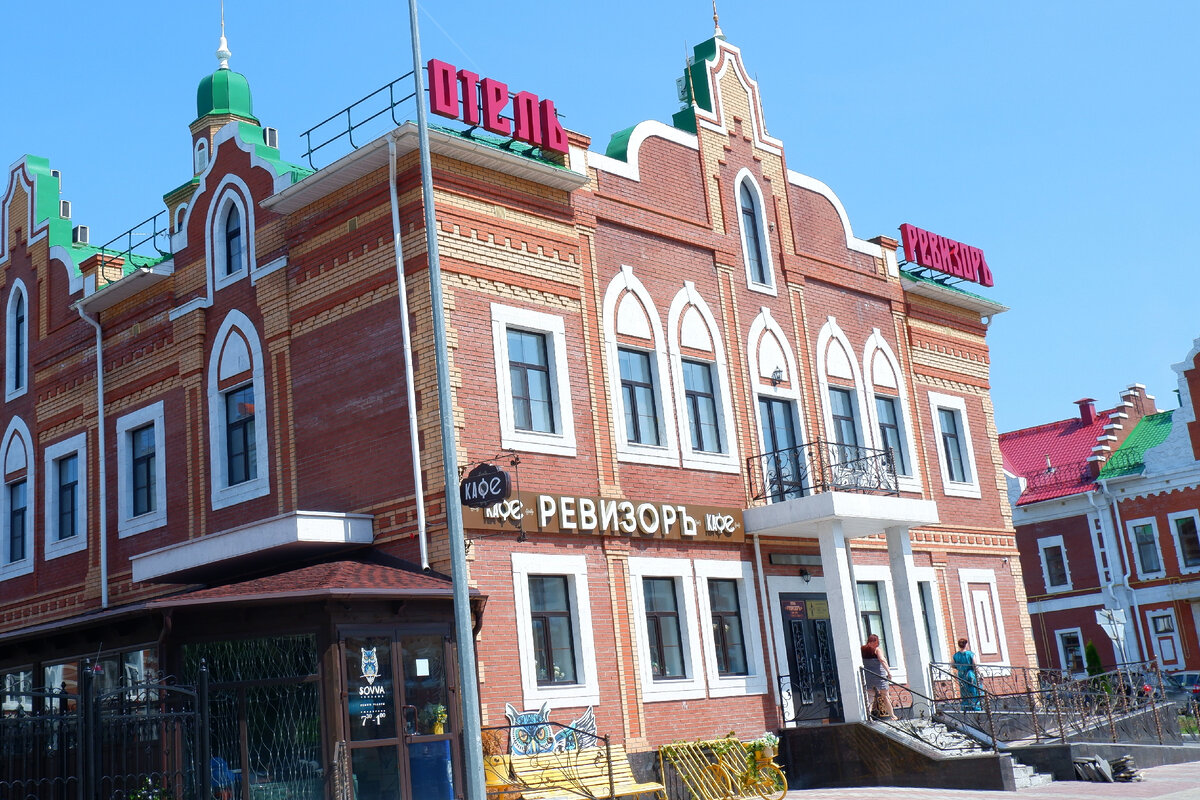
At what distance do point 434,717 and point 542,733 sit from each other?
5.62 ft

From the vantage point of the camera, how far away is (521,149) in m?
20.2

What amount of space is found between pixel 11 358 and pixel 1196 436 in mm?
34100

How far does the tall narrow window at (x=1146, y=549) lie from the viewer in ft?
135

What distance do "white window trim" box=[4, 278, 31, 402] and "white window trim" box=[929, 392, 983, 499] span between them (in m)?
18.6

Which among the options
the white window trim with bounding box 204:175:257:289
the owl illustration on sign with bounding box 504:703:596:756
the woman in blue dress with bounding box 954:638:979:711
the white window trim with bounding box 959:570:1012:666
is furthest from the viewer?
the white window trim with bounding box 959:570:1012:666

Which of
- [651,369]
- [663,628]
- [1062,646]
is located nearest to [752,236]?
[651,369]

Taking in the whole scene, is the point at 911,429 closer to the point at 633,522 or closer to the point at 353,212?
the point at 633,522

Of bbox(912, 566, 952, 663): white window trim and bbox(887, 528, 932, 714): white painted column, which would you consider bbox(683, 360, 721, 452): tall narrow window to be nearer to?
bbox(887, 528, 932, 714): white painted column

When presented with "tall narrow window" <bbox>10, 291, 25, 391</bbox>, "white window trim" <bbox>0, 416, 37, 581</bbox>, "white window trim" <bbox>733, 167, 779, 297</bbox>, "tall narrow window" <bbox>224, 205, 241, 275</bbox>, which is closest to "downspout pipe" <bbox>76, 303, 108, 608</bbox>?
"white window trim" <bbox>0, 416, 37, 581</bbox>

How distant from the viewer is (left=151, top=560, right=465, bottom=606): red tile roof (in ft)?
49.8

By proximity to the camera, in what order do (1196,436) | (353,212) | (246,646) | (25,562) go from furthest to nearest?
(1196,436), (25,562), (353,212), (246,646)

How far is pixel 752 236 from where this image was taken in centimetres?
2420

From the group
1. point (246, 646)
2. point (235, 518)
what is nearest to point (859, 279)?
point (235, 518)

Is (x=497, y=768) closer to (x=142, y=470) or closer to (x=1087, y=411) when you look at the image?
(x=142, y=470)
